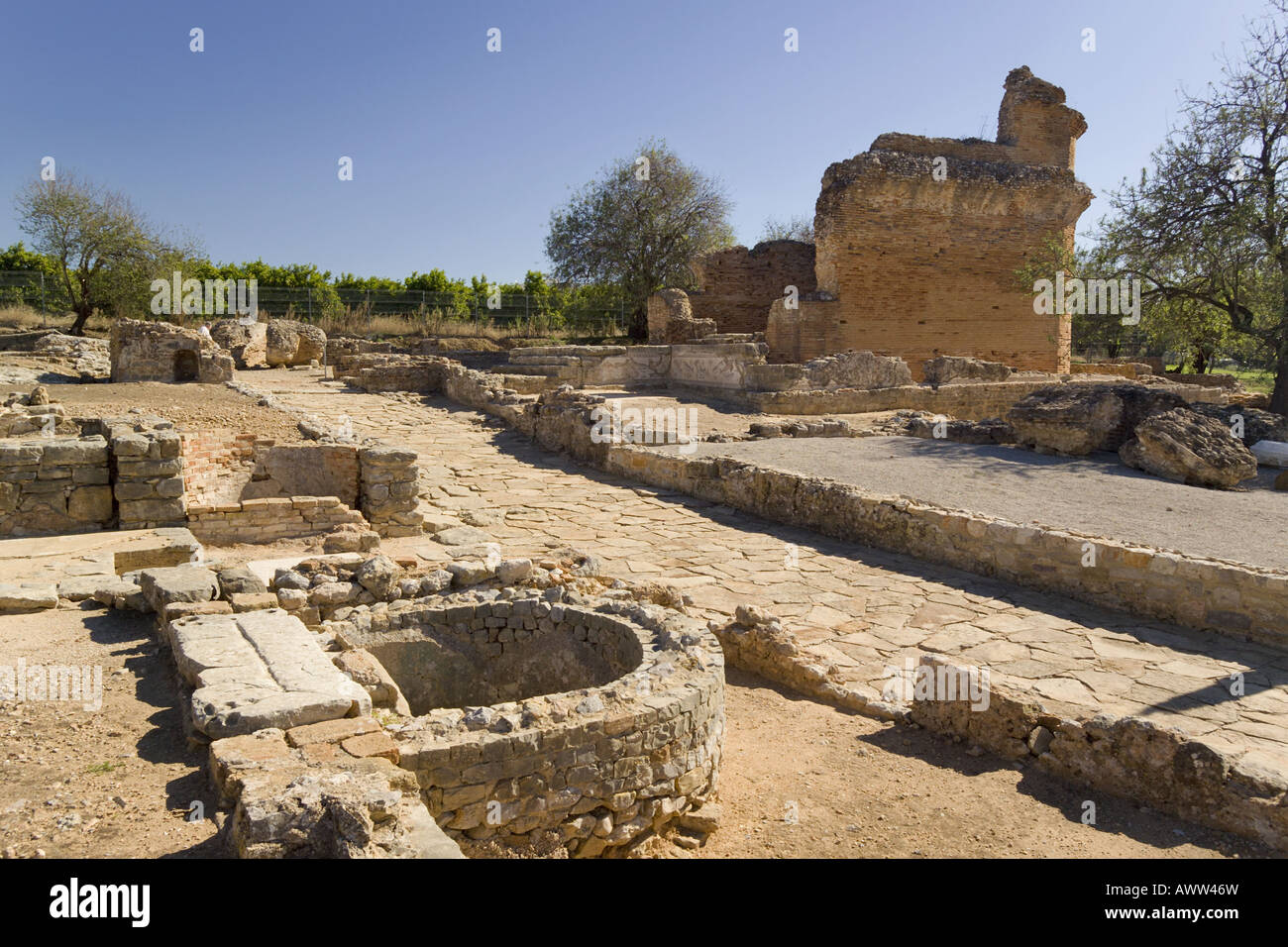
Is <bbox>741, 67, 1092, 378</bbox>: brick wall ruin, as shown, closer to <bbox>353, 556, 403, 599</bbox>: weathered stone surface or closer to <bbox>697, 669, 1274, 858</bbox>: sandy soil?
<bbox>353, 556, 403, 599</bbox>: weathered stone surface

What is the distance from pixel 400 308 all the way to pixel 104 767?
31113mm

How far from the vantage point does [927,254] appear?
22.4m

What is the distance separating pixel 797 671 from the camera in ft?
16.0

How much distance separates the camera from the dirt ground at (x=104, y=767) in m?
2.52

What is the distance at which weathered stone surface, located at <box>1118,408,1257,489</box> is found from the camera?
8852mm

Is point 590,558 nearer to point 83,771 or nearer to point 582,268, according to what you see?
point 83,771

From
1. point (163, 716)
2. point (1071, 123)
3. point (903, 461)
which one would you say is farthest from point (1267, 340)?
point (163, 716)

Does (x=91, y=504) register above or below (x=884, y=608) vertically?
above

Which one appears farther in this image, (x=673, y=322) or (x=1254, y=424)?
(x=673, y=322)

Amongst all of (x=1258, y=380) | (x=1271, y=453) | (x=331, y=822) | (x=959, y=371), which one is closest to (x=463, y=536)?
(x=331, y=822)

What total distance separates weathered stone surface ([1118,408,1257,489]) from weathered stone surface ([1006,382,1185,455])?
626 millimetres

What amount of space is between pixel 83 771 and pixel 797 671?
337cm

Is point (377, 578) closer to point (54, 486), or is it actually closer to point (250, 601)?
point (250, 601)

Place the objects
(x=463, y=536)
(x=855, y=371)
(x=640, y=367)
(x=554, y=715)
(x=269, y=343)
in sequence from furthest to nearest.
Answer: (x=269, y=343) < (x=640, y=367) < (x=855, y=371) < (x=463, y=536) < (x=554, y=715)
